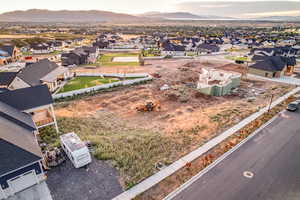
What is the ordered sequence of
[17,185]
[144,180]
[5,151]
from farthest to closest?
1. [144,180]
2. [17,185]
3. [5,151]

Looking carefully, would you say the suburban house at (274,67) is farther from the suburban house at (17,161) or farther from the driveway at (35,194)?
the driveway at (35,194)

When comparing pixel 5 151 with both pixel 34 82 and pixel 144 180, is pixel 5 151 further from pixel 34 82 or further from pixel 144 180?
pixel 34 82

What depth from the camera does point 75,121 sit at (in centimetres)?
2291

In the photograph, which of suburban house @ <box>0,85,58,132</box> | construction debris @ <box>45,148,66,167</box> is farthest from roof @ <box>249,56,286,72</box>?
construction debris @ <box>45,148,66,167</box>

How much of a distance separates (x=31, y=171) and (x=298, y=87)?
1717 inches

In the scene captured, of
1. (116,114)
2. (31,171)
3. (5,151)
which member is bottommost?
(116,114)

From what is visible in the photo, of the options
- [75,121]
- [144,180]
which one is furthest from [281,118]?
[75,121]

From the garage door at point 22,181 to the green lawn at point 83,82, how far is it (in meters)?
23.9

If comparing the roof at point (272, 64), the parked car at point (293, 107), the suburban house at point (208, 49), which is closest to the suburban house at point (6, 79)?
the parked car at point (293, 107)

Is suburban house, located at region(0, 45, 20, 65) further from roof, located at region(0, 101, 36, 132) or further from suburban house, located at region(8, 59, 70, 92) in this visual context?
roof, located at region(0, 101, 36, 132)

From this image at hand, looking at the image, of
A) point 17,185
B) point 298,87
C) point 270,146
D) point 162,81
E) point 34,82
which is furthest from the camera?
point 162,81

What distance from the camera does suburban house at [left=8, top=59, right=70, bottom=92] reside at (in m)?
30.8

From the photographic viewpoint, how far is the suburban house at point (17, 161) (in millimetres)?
11656

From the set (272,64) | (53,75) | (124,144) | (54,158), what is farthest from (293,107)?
(53,75)
